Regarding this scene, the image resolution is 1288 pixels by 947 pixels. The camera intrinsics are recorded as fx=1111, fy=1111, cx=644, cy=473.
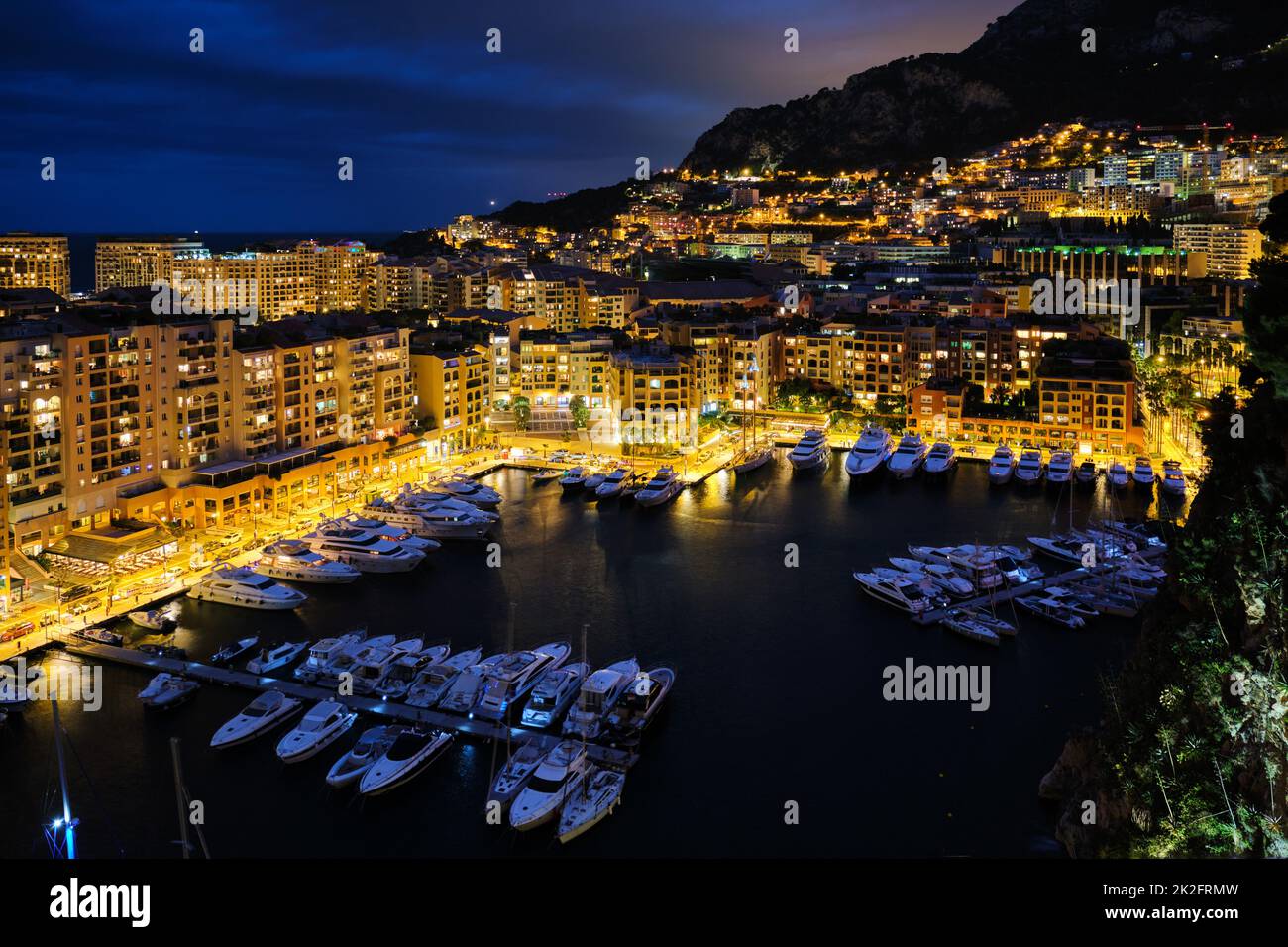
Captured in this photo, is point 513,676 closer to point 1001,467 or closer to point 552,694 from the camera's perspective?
point 552,694

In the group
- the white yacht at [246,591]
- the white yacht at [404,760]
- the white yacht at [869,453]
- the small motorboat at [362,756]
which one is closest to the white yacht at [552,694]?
the white yacht at [404,760]

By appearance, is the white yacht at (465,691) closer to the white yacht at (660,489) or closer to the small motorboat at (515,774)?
the small motorboat at (515,774)

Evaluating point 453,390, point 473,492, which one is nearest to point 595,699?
point 473,492

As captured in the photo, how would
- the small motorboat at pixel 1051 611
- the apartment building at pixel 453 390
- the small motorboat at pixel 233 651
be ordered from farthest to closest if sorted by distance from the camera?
the apartment building at pixel 453 390
the small motorboat at pixel 1051 611
the small motorboat at pixel 233 651

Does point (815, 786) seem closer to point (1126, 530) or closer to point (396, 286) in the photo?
point (1126, 530)

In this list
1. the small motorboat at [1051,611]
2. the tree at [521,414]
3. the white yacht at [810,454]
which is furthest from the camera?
the tree at [521,414]

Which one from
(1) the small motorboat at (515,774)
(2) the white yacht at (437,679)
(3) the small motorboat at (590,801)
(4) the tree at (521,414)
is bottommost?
(3) the small motorboat at (590,801)

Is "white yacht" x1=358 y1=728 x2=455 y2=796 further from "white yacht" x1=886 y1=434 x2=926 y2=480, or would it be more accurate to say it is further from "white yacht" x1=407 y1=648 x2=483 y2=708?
"white yacht" x1=886 y1=434 x2=926 y2=480

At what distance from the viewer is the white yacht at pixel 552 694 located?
9.25m

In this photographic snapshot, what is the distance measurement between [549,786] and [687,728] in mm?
1726

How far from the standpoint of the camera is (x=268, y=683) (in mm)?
10117

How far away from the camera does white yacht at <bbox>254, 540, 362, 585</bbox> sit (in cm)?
1318

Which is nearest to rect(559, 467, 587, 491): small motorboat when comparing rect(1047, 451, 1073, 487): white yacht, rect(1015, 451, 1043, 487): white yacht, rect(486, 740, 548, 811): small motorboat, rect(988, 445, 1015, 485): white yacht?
rect(988, 445, 1015, 485): white yacht

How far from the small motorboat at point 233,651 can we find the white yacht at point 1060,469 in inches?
488
